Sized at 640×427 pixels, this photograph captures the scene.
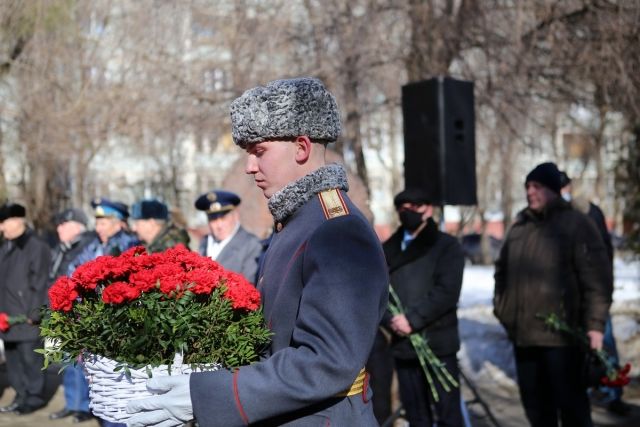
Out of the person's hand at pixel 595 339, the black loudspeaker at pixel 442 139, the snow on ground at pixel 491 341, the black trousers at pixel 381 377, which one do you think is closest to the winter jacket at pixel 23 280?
the black trousers at pixel 381 377

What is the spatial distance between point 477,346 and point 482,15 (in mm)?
4329

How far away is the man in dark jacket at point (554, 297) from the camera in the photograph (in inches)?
217

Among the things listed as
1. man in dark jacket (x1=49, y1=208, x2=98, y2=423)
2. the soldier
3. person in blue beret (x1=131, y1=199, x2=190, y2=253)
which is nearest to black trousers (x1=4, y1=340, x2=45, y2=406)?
man in dark jacket (x1=49, y1=208, x2=98, y2=423)

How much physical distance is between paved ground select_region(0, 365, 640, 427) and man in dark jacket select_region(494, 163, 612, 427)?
120cm

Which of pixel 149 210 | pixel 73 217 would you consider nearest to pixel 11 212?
pixel 73 217

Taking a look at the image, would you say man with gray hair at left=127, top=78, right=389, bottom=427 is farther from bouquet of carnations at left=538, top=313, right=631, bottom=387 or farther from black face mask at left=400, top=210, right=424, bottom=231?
black face mask at left=400, top=210, right=424, bottom=231

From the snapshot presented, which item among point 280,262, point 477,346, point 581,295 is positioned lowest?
point 477,346

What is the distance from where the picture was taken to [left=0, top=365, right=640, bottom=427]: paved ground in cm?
751

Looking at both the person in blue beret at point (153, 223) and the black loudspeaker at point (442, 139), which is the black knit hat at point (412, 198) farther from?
the person in blue beret at point (153, 223)

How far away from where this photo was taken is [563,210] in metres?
5.71

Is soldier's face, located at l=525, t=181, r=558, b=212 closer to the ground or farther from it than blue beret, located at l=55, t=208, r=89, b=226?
farther from it

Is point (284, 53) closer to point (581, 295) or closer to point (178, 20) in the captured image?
point (178, 20)

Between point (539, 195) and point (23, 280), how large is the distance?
5.40 m

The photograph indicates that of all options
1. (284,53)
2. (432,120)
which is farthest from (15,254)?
(284,53)
